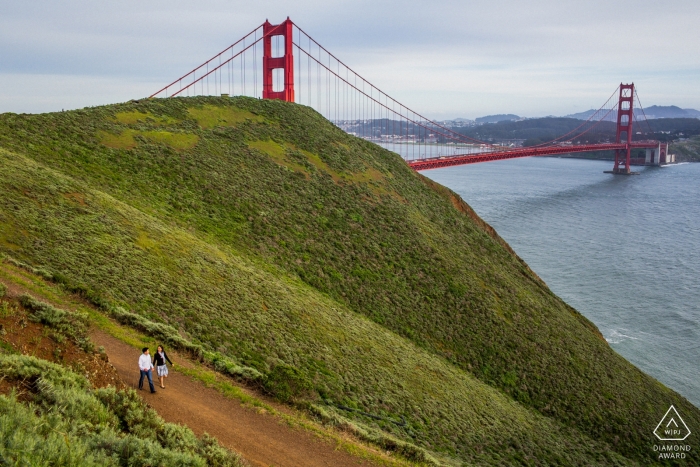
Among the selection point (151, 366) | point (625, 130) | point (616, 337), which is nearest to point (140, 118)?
point (151, 366)

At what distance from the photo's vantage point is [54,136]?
20703mm

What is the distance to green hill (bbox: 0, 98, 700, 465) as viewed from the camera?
12.7m

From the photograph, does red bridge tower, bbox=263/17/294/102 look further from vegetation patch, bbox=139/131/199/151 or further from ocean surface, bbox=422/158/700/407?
ocean surface, bbox=422/158/700/407

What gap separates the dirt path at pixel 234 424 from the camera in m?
8.24

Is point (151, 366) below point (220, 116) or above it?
below

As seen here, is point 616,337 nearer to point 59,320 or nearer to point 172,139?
point 172,139

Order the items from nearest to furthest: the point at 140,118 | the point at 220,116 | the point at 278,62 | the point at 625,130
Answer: the point at 140,118, the point at 220,116, the point at 278,62, the point at 625,130

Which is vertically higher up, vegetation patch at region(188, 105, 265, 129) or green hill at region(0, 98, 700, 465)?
vegetation patch at region(188, 105, 265, 129)

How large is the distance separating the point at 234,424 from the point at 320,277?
1090 cm

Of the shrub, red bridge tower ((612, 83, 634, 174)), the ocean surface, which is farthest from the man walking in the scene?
red bridge tower ((612, 83, 634, 174))

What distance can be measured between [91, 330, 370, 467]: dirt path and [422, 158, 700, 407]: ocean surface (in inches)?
766

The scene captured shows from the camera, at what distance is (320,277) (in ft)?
64.0

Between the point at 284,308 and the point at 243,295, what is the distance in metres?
1.24

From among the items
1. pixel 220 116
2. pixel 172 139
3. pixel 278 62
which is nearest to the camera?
pixel 172 139
